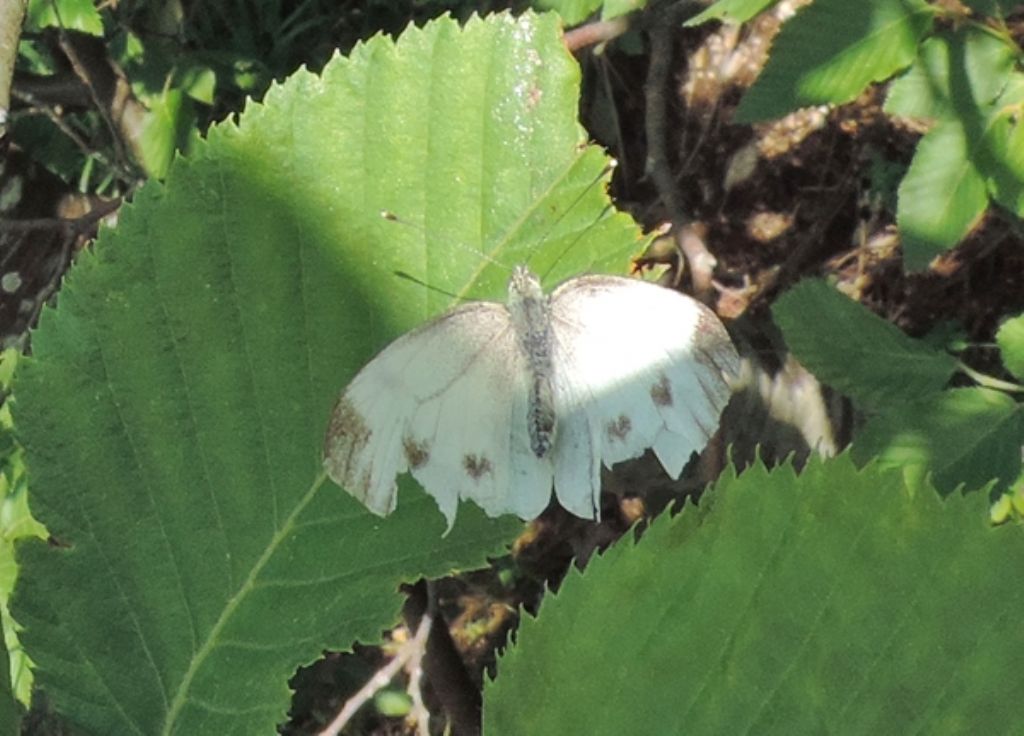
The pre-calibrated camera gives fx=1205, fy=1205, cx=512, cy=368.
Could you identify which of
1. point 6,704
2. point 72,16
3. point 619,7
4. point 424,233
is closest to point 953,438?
point 619,7

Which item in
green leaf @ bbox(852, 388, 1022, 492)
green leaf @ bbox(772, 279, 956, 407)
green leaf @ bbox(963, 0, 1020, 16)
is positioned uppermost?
green leaf @ bbox(963, 0, 1020, 16)

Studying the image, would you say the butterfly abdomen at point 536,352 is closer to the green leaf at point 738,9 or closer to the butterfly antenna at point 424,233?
the butterfly antenna at point 424,233

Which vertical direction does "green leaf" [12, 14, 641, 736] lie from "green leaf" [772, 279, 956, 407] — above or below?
above

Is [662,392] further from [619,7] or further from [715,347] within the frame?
[619,7]

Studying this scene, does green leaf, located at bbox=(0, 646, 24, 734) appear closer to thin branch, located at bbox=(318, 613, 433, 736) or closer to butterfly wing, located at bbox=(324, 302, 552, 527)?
butterfly wing, located at bbox=(324, 302, 552, 527)

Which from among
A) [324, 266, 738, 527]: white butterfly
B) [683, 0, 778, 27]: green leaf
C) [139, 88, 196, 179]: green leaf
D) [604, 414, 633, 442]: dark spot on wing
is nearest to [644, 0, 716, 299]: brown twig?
[683, 0, 778, 27]: green leaf

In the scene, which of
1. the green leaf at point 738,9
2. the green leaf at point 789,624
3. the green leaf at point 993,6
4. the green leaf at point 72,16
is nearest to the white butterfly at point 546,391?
the green leaf at point 789,624

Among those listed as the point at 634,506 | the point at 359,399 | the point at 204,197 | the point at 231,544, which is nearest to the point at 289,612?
the point at 231,544
